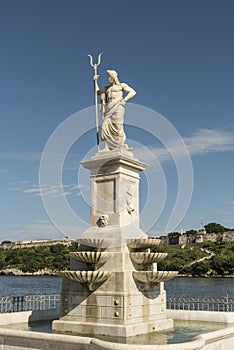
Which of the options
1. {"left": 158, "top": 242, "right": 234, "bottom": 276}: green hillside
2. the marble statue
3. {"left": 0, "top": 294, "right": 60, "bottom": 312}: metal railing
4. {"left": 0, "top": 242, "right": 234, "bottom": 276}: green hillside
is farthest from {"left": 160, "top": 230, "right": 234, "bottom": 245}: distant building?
the marble statue

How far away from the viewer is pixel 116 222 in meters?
13.4

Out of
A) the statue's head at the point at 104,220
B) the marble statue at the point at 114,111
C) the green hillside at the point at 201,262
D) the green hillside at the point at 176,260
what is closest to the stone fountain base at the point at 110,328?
the statue's head at the point at 104,220

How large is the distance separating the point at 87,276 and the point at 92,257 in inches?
20.6

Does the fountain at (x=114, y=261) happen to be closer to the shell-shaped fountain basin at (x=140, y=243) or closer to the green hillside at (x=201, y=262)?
the shell-shaped fountain basin at (x=140, y=243)

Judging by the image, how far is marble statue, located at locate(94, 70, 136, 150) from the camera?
1429cm

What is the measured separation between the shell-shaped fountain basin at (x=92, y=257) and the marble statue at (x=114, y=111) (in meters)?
3.26

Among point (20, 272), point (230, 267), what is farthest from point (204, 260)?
point (20, 272)

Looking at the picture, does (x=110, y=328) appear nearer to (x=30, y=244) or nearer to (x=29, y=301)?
(x=29, y=301)

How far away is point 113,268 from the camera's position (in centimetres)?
1272

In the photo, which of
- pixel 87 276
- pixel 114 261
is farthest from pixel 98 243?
pixel 87 276

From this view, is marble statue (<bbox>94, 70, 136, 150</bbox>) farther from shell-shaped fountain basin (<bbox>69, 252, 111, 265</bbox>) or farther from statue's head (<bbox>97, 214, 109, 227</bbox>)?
shell-shaped fountain basin (<bbox>69, 252, 111, 265</bbox>)

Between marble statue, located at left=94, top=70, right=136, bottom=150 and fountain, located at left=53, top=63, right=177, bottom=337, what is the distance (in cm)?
3

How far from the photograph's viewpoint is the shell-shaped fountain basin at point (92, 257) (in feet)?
40.8

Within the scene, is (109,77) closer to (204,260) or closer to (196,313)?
(196,313)
